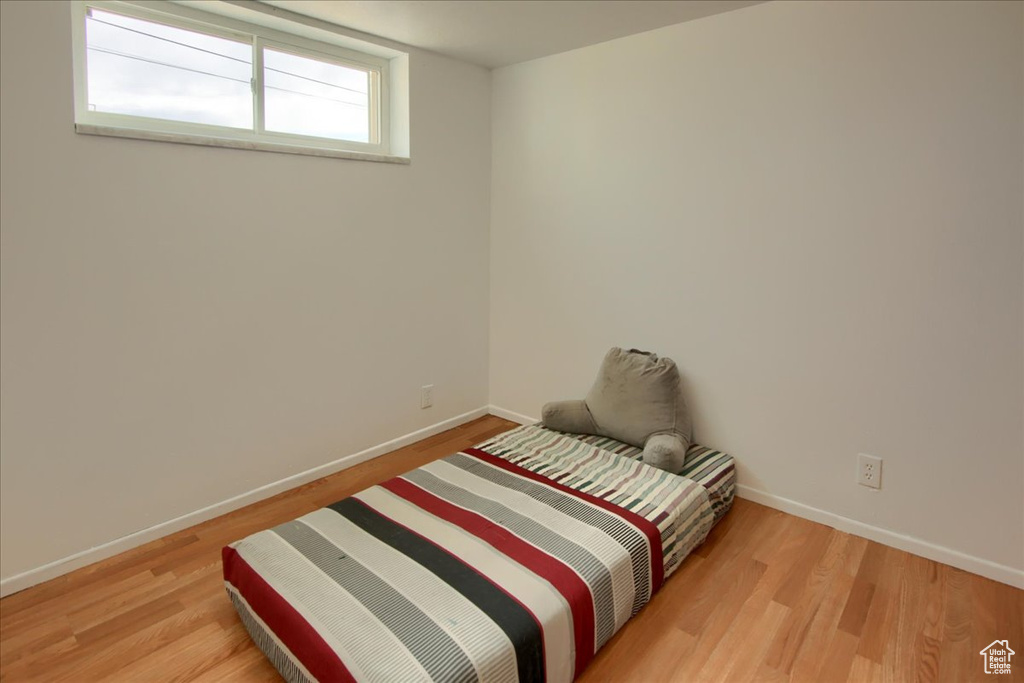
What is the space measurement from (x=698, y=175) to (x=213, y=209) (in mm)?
2088

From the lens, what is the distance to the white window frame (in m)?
2.12

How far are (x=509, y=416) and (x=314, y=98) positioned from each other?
2069 millimetres

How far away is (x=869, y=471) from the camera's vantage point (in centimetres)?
233

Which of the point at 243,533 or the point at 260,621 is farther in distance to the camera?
the point at 243,533

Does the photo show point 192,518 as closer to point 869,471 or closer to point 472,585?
point 472,585

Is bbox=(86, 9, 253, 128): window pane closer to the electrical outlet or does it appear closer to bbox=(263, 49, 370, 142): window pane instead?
bbox=(263, 49, 370, 142): window pane

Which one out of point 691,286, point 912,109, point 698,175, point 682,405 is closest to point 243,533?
point 682,405

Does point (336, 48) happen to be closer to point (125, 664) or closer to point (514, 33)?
point (514, 33)

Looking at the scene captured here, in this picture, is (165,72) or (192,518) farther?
(192,518)

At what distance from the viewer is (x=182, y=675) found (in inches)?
65.5

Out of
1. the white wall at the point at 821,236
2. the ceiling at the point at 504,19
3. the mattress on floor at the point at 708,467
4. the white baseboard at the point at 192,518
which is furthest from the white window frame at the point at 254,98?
the mattress on floor at the point at 708,467

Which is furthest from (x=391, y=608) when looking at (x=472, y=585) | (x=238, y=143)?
(x=238, y=143)

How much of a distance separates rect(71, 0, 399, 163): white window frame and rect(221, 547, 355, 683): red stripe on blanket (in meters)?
1.58

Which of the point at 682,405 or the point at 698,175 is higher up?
the point at 698,175
